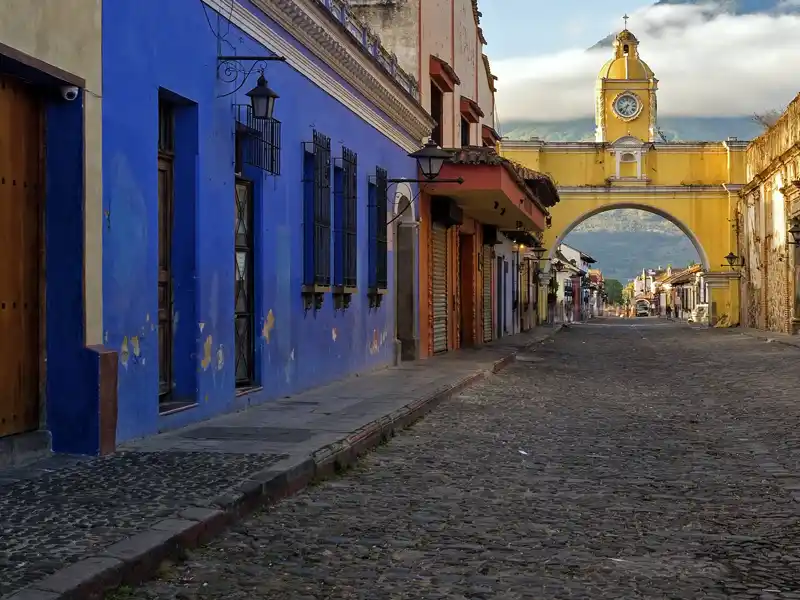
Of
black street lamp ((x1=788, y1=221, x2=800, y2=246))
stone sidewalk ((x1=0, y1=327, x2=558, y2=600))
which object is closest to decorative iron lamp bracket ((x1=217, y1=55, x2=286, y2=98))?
stone sidewalk ((x1=0, y1=327, x2=558, y2=600))

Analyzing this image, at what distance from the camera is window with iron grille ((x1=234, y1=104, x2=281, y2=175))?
31.9 feet

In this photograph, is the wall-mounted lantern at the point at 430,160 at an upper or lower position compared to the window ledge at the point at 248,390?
upper

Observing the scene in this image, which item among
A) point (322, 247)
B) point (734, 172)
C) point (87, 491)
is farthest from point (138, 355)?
point (734, 172)

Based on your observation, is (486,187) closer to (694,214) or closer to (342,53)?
(342,53)

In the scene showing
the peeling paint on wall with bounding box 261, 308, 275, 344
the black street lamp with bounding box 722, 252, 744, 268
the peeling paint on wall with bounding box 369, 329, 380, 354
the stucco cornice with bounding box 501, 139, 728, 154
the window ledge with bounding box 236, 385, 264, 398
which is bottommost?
the window ledge with bounding box 236, 385, 264, 398

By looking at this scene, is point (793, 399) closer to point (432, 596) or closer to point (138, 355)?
point (138, 355)

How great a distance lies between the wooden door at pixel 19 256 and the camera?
21.0 ft

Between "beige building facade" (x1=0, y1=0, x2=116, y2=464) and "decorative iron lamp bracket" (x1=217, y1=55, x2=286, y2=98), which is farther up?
"decorative iron lamp bracket" (x1=217, y1=55, x2=286, y2=98)

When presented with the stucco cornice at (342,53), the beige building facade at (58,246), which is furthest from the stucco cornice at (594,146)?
the beige building facade at (58,246)

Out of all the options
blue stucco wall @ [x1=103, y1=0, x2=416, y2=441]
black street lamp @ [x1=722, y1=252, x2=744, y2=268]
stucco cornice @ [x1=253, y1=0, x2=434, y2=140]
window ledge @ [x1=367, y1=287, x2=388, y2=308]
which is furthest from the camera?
black street lamp @ [x1=722, y1=252, x2=744, y2=268]

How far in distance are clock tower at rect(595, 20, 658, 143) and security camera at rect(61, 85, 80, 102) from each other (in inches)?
2014

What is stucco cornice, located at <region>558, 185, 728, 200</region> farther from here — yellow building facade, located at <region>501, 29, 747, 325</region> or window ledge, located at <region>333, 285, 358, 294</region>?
window ledge, located at <region>333, 285, 358, 294</region>

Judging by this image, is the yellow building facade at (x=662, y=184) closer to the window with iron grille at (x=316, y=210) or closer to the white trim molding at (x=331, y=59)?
the white trim molding at (x=331, y=59)

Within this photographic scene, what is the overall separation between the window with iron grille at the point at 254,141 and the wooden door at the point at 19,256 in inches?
121
